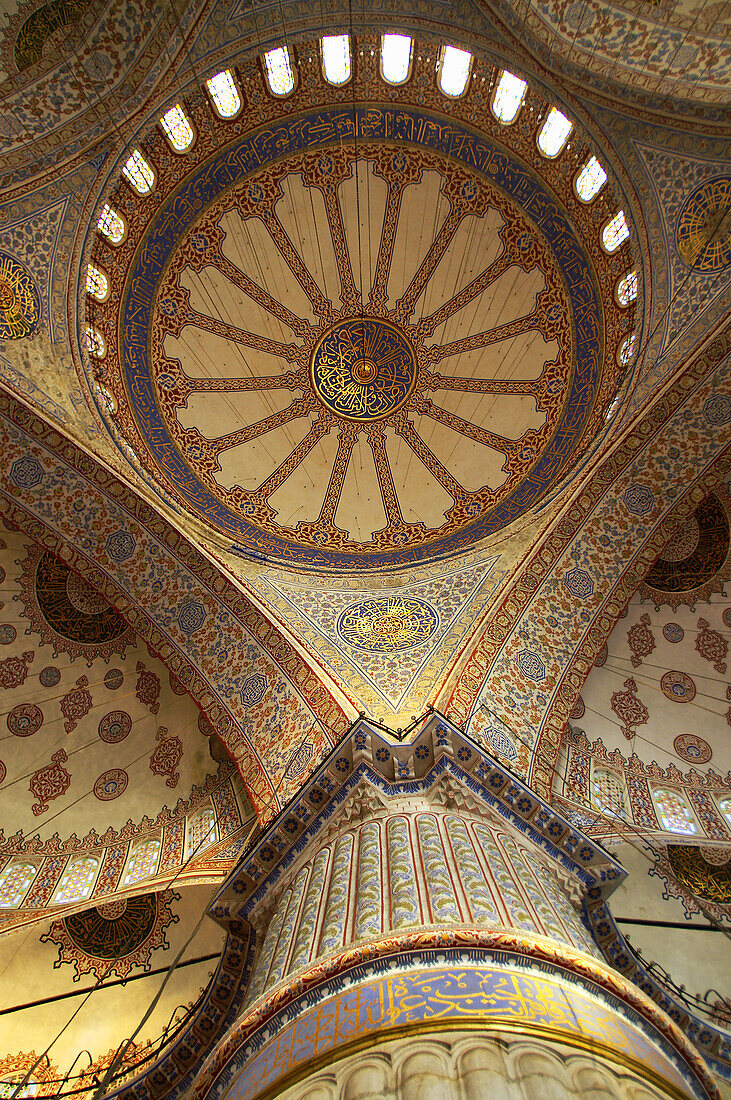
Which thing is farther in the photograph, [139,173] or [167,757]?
[167,757]

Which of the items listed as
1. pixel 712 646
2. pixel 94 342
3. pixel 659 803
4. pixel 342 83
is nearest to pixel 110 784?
pixel 94 342

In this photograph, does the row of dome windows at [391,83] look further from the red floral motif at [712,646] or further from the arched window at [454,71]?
the red floral motif at [712,646]

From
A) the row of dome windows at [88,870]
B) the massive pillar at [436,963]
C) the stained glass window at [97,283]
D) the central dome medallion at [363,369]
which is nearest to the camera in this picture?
the massive pillar at [436,963]

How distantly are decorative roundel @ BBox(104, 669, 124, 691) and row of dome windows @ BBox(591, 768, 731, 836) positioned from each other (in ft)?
16.3

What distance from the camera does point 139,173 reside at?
6.54 metres

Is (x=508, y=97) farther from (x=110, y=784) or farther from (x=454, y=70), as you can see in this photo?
(x=110, y=784)

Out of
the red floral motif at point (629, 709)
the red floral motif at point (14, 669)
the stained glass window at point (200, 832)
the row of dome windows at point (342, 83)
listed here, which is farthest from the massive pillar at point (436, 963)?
the row of dome windows at point (342, 83)

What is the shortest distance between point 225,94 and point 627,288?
4542mm

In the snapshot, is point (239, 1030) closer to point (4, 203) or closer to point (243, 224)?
point (4, 203)

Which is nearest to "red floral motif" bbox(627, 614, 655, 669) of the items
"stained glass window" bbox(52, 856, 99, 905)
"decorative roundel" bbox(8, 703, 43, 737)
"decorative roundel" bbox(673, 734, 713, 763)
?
"decorative roundel" bbox(673, 734, 713, 763)

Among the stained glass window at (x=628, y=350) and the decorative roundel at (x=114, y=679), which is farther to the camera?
the decorative roundel at (x=114, y=679)

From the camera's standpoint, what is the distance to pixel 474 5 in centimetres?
584

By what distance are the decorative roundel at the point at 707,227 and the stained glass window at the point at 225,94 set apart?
453 cm

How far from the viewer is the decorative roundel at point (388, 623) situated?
22.2 ft
